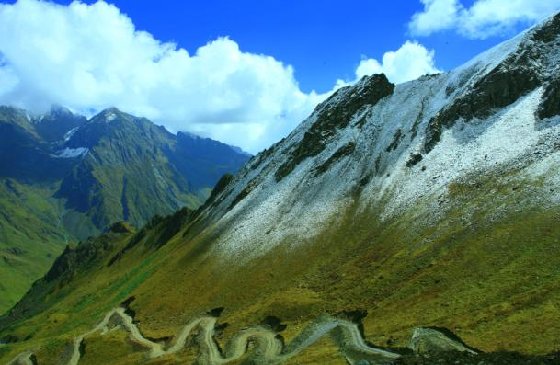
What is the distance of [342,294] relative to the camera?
85875 mm

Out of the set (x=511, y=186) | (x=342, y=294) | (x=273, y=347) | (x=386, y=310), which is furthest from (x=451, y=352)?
(x=511, y=186)

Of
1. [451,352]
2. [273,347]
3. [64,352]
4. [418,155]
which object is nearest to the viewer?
[451,352]

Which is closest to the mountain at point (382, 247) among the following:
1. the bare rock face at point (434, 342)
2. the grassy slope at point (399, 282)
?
the grassy slope at point (399, 282)

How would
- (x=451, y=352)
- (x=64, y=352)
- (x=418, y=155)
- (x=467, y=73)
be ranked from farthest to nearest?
1. (x=467, y=73)
2. (x=418, y=155)
3. (x=64, y=352)
4. (x=451, y=352)

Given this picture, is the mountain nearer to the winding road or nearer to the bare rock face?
the winding road

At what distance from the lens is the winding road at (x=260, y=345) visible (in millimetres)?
61081

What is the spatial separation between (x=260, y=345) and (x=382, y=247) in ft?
102

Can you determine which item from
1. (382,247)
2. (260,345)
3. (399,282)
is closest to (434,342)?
(399,282)

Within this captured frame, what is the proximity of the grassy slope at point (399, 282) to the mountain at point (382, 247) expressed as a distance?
0.98 feet

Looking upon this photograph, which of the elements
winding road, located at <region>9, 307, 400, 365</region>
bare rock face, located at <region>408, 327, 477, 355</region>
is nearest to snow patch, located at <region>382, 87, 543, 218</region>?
winding road, located at <region>9, 307, 400, 365</region>

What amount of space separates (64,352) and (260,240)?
4687 centimetres

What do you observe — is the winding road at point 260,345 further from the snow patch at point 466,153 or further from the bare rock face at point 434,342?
the snow patch at point 466,153

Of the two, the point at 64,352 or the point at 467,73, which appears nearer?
the point at 64,352

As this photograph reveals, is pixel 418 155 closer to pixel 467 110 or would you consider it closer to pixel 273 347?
pixel 467 110
